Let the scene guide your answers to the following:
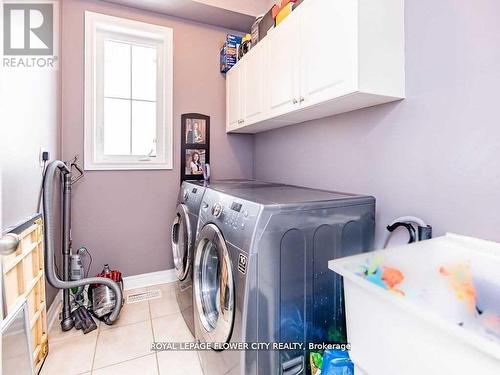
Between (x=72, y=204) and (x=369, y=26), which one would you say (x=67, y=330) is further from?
(x=369, y=26)

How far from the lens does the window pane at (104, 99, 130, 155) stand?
244cm

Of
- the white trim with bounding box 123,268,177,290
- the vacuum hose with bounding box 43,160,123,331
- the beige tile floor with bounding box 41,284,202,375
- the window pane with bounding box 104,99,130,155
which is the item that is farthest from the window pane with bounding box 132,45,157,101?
the beige tile floor with bounding box 41,284,202,375

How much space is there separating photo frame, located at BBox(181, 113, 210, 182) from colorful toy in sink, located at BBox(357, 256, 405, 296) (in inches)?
83.9

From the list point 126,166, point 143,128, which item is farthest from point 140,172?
point 143,128

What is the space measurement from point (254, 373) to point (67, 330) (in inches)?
62.1

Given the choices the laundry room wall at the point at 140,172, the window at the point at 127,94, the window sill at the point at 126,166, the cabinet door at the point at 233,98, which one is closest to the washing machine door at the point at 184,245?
the laundry room wall at the point at 140,172

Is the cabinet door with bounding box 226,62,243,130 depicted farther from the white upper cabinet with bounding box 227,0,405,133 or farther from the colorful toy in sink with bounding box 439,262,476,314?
the colorful toy in sink with bounding box 439,262,476,314

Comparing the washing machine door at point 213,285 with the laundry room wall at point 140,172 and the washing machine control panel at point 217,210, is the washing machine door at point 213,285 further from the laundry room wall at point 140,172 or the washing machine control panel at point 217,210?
the laundry room wall at point 140,172

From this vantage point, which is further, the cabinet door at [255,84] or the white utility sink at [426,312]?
the cabinet door at [255,84]

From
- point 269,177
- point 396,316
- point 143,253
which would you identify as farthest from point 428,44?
point 143,253

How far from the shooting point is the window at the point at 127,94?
91.6 inches

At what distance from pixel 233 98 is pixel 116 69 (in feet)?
3.72

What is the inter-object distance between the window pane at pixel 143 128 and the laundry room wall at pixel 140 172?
217 mm

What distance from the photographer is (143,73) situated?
2.58 m
